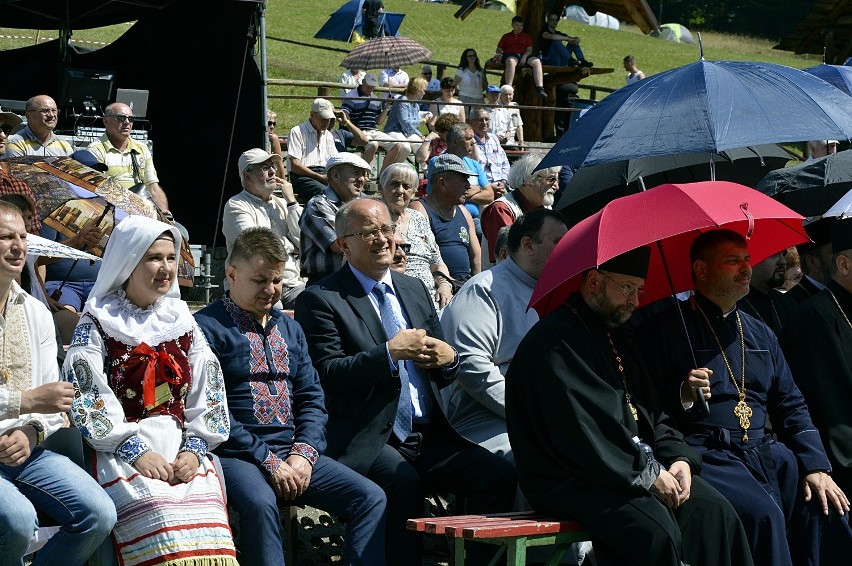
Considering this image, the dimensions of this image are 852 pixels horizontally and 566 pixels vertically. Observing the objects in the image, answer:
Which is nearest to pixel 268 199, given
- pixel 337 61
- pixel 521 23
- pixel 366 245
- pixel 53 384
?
pixel 366 245

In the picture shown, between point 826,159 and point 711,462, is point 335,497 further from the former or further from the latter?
point 826,159

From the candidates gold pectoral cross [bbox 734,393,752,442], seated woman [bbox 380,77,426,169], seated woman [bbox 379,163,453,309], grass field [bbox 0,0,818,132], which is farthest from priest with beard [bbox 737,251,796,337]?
grass field [bbox 0,0,818,132]

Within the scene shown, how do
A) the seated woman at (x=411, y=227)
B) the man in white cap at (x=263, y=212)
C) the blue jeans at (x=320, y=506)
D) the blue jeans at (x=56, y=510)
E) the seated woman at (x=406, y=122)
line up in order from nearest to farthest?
the blue jeans at (x=56, y=510) → the blue jeans at (x=320, y=506) → the seated woman at (x=411, y=227) → the man in white cap at (x=263, y=212) → the seated woman at (x=406, y=122)

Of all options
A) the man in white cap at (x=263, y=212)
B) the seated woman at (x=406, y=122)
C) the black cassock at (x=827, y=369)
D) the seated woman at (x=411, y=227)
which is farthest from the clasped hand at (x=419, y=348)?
the seated woman at (x=406, y=122)

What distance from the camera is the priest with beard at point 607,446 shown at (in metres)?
4.50

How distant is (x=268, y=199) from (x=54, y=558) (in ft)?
14.2

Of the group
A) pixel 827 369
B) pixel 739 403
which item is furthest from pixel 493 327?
pixel 827 369

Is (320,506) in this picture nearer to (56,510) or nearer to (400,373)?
(400,373)

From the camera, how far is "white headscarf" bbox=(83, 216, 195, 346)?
15.0 feet

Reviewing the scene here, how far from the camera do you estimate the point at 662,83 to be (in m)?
6.18

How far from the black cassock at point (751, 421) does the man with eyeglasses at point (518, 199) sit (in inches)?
120

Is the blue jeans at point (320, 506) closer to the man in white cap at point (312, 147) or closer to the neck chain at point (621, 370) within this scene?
the neck chain at point (621, 370)

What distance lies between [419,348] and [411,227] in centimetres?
246

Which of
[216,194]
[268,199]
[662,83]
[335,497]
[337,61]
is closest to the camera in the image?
[335,497]
